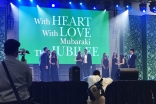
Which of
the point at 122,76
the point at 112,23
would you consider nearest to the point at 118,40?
the point at 112,23

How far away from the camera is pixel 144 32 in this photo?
570 inches

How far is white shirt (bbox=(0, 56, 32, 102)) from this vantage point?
8.95 feet

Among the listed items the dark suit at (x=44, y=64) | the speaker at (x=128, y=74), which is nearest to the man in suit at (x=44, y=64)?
the dark suit at (x=44, y=64)

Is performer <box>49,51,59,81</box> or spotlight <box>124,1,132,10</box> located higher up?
spotlight <box>124,1,132,10</box>

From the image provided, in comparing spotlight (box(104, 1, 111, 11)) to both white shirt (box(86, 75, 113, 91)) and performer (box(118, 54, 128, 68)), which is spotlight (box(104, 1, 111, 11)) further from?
white shirt (box(86, 75, 113, 91))

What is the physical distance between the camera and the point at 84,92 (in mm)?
5934

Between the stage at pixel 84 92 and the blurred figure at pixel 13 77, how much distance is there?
2645 millimetres

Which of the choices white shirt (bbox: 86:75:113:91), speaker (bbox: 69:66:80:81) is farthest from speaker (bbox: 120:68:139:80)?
speaker (bbox: 69:66:80:81)

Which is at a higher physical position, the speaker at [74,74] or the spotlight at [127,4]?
the spotlight at [127,4]

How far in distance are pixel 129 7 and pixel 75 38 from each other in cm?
302

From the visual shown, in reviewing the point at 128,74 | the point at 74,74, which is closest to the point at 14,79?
the point at 74,74

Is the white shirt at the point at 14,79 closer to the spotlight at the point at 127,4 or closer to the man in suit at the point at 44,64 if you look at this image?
the man in suit at the point at 44,64

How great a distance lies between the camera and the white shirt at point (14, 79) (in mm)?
2727

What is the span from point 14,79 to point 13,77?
2 cm
